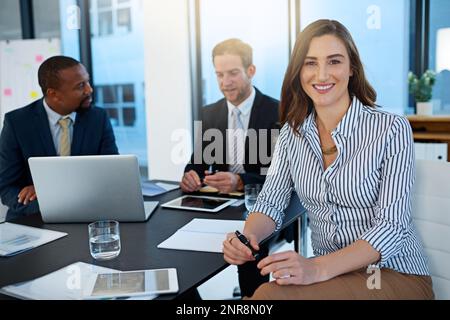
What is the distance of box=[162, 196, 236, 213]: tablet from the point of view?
1.73 m

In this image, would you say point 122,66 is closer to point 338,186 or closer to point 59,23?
point 59,23

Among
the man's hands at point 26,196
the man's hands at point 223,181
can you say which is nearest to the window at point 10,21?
the man's hands at point 26,196

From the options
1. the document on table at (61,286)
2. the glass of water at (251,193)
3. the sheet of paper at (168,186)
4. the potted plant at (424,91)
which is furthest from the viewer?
the potted plant at (424,91)

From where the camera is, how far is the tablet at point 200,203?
5.68 ft

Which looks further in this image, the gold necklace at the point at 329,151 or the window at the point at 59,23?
the window at the point at 59,23

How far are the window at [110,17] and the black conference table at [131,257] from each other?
3.41m

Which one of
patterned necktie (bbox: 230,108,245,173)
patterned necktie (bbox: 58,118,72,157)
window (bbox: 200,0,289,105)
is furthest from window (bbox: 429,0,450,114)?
patterned necktie (bbox: 58,118,72,157)

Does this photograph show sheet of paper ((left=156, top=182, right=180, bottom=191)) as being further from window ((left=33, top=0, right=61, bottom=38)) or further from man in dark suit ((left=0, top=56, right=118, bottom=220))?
window ((left=33, top=0, right=61, bottom=38))

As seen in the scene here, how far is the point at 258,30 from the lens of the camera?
4113mm

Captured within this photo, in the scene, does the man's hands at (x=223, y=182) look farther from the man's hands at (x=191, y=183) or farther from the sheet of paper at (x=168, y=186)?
the sheet of paper at (x=168, y=186)

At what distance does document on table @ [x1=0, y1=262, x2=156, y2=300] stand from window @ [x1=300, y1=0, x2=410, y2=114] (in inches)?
120

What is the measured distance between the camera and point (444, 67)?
3.48m

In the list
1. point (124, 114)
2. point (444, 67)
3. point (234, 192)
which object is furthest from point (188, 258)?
point (124, 114)

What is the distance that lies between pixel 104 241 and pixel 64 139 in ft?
3.55
